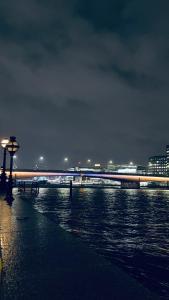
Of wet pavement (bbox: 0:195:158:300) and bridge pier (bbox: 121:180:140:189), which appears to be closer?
wet pavement (bbox: 0:195:158:300)

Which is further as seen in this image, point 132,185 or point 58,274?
→ point 132,185

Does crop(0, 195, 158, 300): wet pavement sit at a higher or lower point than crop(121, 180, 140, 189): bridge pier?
lower

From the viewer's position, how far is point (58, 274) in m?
6.83

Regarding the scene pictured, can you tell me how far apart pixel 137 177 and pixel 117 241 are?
158041 mm

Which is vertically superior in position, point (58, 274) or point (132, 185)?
point (132, 185)

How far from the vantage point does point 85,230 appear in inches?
783

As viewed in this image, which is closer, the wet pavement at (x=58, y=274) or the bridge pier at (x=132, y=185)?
the wet pavement at (x=58, y=274)

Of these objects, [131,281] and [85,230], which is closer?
[131,281]

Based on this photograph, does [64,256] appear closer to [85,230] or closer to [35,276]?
[35,276]

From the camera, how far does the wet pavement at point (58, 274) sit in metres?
5.73

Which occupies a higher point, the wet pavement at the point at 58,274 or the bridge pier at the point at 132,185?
the bridge pier at the point at 132,185

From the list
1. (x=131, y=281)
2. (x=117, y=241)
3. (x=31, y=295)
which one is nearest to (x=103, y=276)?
(x=131, y=281)

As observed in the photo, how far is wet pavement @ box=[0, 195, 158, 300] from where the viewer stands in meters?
5.73

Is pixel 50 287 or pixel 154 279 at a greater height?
pixel 50 287
